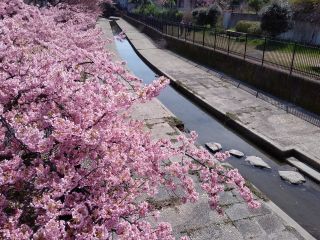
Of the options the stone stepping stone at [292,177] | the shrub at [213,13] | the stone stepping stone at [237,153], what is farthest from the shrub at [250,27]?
the stone stepping stone at [292,177]

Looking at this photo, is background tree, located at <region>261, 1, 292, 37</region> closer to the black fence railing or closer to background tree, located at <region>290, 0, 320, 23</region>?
background tree, located at <region>290, 0, 320, 23</region>

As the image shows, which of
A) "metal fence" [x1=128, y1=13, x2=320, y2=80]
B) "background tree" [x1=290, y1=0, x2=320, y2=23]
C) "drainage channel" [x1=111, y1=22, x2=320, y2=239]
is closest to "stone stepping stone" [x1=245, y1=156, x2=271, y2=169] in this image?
"drainage channel" [x1=111, y1=22, x2=320, y2=239]

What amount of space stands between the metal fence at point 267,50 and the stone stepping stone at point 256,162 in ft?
16.1

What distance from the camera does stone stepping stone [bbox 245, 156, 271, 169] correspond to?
28.8 feet

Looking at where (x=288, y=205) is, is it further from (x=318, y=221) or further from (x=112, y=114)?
(x=112, y=114)

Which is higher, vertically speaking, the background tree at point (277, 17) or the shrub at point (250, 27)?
the background tree at point (277, 17)

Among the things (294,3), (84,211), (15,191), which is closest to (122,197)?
(84,211)

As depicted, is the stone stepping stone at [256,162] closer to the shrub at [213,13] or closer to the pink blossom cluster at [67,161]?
the pink blossom cluster at [67,161]

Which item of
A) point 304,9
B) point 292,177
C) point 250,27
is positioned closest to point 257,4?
point 250,27

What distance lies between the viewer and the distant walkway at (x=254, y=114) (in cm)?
923

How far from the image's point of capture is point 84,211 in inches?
120

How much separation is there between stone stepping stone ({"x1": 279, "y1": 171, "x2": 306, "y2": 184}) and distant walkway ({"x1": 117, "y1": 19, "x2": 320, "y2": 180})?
0.53 meters

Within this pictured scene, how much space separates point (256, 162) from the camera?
350 inches

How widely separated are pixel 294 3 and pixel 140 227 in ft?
73.2
